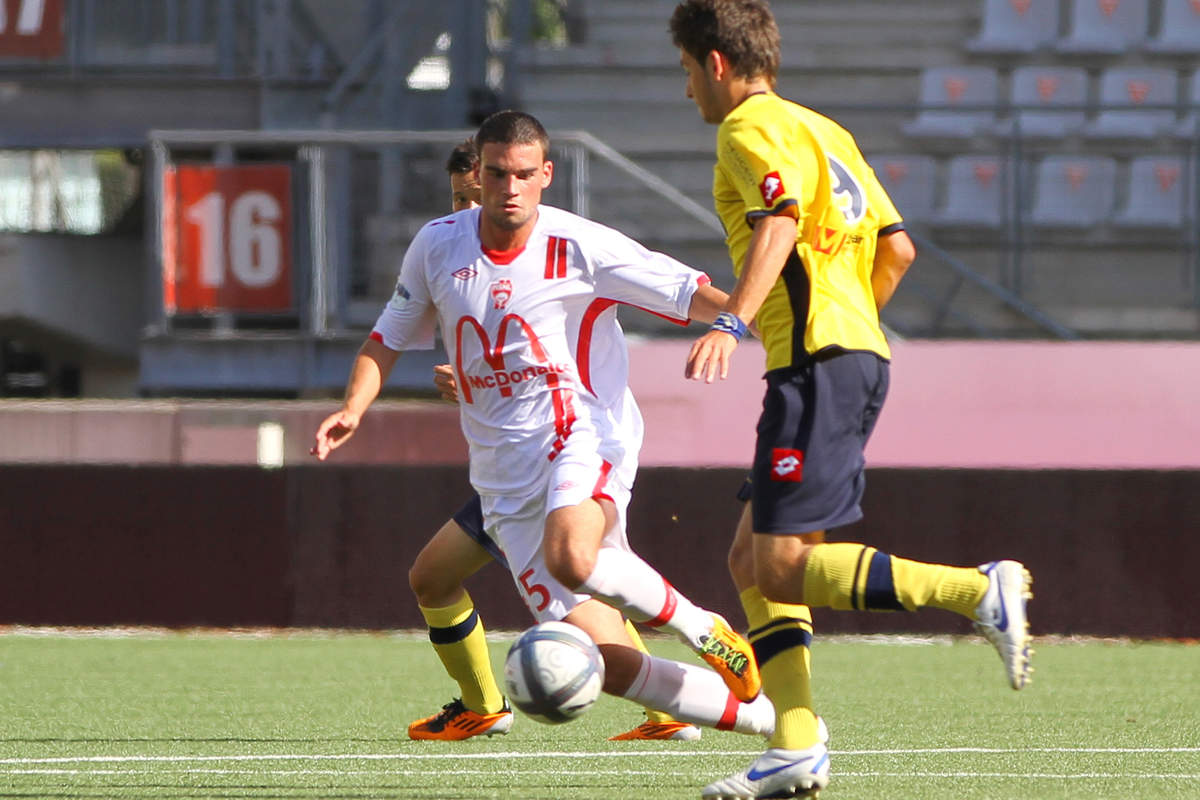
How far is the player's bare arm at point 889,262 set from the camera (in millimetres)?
5117

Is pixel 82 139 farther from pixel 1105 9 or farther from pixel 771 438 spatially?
pixel 771 438

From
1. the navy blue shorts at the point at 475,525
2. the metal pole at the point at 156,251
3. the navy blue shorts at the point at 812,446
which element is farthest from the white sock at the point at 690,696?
the metal pole at the point at 156,251

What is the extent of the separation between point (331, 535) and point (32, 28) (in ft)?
19.3

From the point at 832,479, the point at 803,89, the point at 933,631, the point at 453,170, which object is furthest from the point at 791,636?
the point at 803,89

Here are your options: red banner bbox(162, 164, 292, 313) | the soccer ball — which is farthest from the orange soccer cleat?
red banner bbox(162, 164, 292, 313)

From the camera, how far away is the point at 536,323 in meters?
5.45

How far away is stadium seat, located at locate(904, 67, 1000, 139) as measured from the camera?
14.8 m

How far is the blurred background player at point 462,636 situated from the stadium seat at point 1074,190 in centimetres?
794

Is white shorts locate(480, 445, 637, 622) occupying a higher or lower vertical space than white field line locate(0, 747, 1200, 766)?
higher

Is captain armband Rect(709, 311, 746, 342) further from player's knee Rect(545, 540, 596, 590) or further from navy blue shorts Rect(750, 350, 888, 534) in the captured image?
A: player's knee Rect(545, 540, 596, 590)

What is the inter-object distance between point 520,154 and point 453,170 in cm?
152

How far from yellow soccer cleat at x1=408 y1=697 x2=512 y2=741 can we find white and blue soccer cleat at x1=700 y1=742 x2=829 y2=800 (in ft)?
6.15

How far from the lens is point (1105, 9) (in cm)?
1609

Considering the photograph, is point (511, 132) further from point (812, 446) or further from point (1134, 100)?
point (1134, 100)
